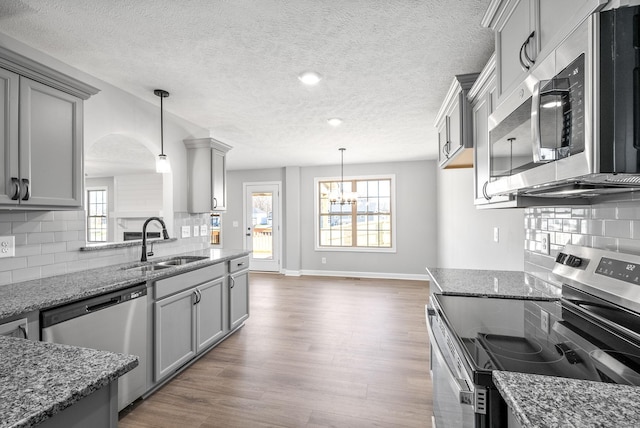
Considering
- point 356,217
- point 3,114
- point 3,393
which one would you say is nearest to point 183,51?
point 3,114

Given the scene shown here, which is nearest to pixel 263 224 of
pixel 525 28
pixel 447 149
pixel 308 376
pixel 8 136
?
pixel 308 376

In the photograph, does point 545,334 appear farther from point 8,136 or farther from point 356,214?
point 356,214

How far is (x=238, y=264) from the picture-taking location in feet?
11.0

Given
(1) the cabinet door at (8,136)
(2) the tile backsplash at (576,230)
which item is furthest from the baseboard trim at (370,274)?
(1) the cabinet door at (8,136)

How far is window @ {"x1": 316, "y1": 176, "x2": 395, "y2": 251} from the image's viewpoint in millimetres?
6425

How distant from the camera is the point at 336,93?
9.18 feet

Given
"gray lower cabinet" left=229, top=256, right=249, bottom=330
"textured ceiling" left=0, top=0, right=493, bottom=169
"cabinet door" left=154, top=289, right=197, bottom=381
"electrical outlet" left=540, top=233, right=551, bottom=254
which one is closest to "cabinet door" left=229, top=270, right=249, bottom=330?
"gray lower cabinet" left=229, top=256, right=249, bottom=330

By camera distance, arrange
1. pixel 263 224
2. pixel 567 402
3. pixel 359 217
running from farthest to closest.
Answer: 1. pixel 263 224
2. pixel 359 217
3. pixel 567 402

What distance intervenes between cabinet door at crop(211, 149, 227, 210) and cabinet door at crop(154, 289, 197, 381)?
132 centimetres

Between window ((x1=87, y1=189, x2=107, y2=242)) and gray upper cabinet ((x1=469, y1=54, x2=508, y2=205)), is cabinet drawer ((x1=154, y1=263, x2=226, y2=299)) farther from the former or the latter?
window ((x1=87, y1=189, x2=107, y2=242))

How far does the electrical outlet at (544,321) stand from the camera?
1251 mm

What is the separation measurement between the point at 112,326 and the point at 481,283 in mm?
2297

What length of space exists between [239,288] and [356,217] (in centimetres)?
366

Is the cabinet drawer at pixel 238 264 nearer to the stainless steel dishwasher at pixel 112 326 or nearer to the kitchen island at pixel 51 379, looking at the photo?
the stainless steel dishwasher at pixel 112 326
